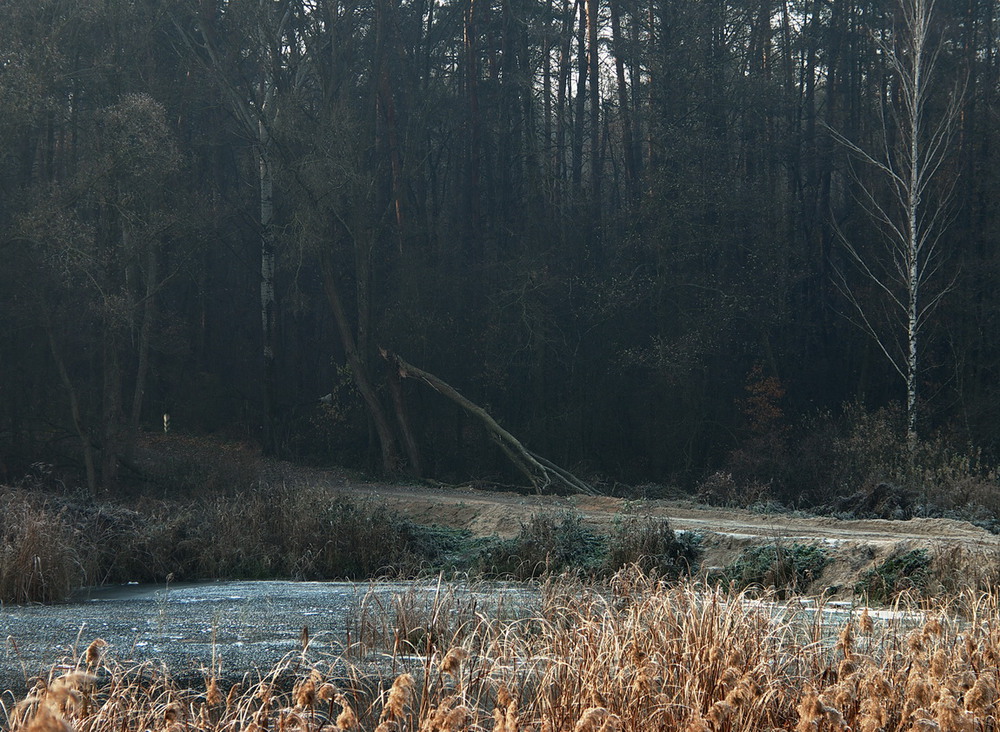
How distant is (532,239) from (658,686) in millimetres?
25727

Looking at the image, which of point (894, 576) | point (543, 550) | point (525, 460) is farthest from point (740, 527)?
point (525, 460)

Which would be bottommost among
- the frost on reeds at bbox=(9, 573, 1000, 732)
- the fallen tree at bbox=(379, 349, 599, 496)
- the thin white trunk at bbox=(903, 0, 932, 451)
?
the fallen tree at bbox=(379, 349, 599, 496)

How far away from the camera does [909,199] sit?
25.3 metres

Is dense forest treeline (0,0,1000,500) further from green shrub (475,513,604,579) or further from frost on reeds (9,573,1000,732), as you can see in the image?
frost on reeds (9,573,1000,732)

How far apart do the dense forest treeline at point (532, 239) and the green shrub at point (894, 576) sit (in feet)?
39.7

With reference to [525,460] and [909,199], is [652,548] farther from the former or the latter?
[909,199]

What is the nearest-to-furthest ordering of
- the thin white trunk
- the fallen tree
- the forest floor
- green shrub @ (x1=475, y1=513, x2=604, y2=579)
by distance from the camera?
the forest floor → green shrub @ (x1=475, y1=513, x2=604, y2=579) → the fallen tree → the thin white trunk

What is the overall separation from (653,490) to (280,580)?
1059 centimetres

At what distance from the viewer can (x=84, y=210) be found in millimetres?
25875

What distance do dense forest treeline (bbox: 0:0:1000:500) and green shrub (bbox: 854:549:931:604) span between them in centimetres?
1211

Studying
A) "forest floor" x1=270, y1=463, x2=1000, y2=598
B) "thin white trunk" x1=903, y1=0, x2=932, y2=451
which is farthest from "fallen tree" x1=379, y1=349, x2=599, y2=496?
"thin white trunk" x1=903, y1=0, x2=932, y2=451

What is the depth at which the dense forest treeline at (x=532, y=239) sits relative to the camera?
85.2ft

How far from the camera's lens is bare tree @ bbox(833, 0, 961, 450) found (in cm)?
2498

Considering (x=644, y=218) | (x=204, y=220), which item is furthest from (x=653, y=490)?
(x=204, y=220)
